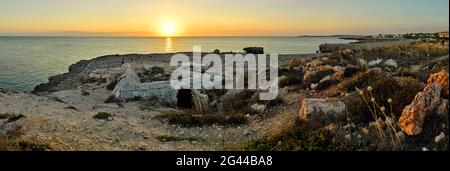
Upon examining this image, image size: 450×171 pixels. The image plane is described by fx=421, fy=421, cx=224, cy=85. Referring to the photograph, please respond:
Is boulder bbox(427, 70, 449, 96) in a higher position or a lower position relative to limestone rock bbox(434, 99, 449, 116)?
A: higher

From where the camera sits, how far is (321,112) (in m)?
10.9

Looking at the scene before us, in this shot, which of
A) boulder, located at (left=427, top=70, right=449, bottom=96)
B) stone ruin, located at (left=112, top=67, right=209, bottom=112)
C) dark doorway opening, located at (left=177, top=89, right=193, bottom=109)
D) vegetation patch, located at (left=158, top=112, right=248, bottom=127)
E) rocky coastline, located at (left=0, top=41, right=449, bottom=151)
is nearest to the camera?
rocky coastline, located at (left=0, top=41, right=449, bottom=151)

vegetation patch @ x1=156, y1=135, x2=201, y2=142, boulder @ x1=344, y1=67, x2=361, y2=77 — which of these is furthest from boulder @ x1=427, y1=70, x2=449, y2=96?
vegetation patch @ x1=156, y1=135, x2=201, y2=142

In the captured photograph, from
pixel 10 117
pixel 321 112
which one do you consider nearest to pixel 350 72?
pixel 321 112

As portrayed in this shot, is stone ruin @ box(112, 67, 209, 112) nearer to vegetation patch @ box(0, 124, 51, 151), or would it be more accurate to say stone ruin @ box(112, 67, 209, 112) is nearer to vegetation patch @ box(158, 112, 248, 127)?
vegetation patch @ box(158, 112, 248, 127)

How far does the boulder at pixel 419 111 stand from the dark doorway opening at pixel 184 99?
474 inches

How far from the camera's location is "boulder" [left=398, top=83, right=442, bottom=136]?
834 centimetres

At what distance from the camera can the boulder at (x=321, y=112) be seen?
1063 centimetres

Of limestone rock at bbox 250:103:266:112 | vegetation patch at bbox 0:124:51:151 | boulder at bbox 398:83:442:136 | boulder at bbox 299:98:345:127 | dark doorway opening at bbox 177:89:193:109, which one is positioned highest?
boulder at bbox 398:83:442:136

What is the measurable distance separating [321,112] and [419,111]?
2.77 m

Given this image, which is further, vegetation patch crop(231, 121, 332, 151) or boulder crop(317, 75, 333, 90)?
boulder crop(317, 75, 333, 90)

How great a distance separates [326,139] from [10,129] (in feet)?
27.3

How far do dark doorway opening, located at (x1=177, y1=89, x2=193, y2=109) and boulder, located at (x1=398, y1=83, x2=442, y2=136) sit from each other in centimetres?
1204
